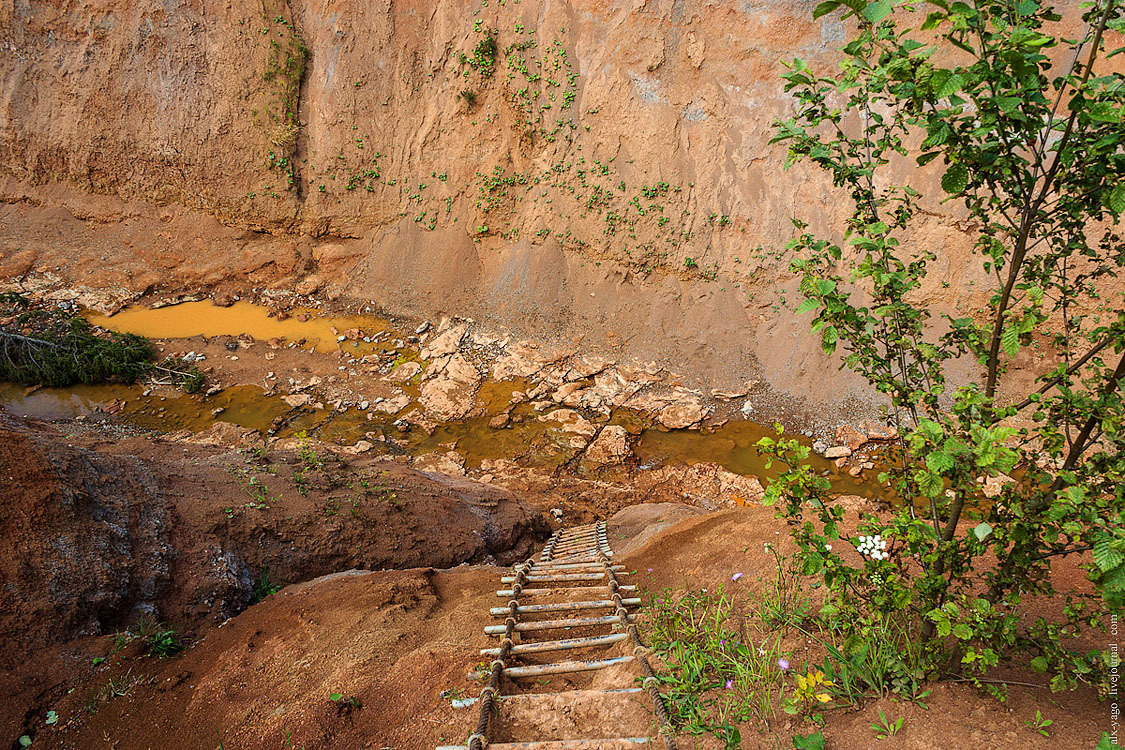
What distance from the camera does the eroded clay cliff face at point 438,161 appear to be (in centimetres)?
1034

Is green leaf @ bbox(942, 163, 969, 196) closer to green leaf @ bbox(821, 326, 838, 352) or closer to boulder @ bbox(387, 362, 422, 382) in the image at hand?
green leaf @ bbox(821, 326, 838, 352)

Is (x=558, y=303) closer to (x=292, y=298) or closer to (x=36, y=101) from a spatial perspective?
(x=292, y=298)

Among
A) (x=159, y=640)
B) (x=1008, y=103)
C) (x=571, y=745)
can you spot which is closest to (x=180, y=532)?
(x=159, y=640)

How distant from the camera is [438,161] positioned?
12.2 metres

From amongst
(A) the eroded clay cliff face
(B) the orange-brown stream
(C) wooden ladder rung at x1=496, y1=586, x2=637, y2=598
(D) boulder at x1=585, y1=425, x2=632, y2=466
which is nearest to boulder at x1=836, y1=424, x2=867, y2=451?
(B) the orange-brown stream

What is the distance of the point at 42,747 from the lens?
8.36 ft

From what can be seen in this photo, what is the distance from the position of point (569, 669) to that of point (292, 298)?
38.4ft

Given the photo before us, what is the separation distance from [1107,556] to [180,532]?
5.20 meters

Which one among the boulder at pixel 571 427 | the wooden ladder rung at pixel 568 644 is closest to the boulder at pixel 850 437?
the boulder at pixel 571 427

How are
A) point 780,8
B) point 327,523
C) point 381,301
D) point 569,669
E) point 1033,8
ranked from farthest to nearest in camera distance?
point 381,301 → point 780,8 → point 327,523 → point 569,669 → point 1033,8

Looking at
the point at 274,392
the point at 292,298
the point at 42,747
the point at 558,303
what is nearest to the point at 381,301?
the point at 292,298

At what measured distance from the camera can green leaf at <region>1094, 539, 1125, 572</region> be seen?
1.42 m

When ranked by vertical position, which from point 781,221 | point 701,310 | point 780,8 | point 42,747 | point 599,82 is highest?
point 780,8

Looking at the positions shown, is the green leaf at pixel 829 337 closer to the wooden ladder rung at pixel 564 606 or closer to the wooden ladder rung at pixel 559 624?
the wooden ladder rung at pixel 559 624
